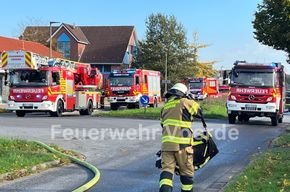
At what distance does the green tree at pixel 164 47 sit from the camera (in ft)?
241

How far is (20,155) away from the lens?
11.2 m

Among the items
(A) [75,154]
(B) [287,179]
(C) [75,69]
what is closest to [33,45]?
(C) [75,69]

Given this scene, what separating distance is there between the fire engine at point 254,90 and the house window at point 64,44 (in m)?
52.9

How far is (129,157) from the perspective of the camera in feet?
41.4

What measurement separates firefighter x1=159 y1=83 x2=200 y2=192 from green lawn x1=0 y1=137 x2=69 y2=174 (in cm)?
370

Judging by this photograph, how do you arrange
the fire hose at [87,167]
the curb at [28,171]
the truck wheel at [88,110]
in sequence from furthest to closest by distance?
the truck wheel at [88,110] < the curb at [28,171] < the fire hose at [87,167]

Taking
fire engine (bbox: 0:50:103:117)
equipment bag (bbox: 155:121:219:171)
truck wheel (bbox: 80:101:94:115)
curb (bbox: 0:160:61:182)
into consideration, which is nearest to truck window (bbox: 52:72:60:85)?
fire engine (bbox: 0:50:103:117)

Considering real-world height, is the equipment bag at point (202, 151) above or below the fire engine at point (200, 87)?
below

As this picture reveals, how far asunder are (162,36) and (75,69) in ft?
154

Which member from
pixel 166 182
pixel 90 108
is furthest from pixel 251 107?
pixel 166 182

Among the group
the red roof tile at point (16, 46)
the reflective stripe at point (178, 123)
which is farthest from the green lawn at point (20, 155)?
the red roof tile at point (16, 46)

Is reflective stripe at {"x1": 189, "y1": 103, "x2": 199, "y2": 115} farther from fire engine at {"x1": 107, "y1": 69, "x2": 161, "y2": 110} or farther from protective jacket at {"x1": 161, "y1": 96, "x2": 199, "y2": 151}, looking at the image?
fire engine at {"x1": 107, "y1": 69, "x2": 161, "y2": 110}

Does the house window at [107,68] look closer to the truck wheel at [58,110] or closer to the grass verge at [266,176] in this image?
the truck wheel at [58,110]

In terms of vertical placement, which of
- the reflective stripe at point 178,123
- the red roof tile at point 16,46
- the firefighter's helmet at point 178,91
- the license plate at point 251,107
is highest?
the red roof tile at point 16,46
